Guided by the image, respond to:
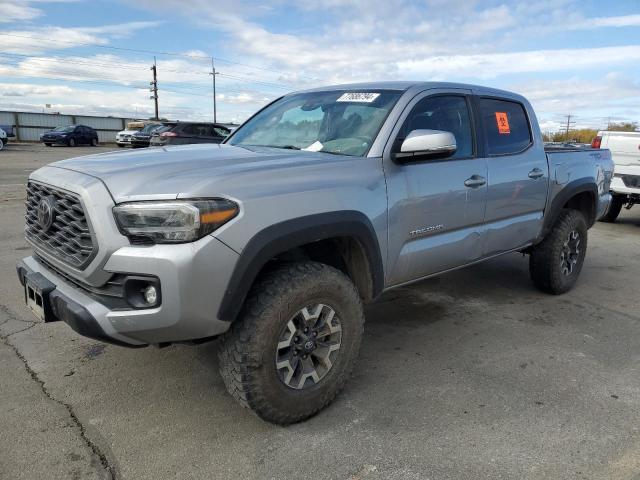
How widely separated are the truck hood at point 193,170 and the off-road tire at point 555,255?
8.73 ft

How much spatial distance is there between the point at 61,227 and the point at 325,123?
5.76 ft

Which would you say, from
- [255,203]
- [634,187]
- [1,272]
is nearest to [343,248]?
[255,203]

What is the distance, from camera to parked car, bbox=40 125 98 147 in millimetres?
30453

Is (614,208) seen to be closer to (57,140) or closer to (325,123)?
(325,123)

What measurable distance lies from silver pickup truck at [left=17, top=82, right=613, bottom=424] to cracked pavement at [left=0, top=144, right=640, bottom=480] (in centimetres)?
31

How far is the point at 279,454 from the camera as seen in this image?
2543 mm

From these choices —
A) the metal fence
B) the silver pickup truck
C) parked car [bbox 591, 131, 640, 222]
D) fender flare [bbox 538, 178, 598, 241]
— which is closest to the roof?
the silver pickup truck

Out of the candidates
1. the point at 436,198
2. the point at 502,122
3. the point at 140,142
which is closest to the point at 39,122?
the point at 140,142

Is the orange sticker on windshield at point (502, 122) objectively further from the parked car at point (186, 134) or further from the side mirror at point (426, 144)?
the parked car at point (186, 134)

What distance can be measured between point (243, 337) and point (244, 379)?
20 centimetres

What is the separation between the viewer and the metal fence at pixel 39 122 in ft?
116

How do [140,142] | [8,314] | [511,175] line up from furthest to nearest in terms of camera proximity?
[140,142], [8,314], [511,175]

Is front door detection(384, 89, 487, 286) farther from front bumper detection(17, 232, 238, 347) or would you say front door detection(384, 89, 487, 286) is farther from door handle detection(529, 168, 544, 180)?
front bumper detection(17, 232, 238, 347)

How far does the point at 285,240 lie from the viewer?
2.54 meters
